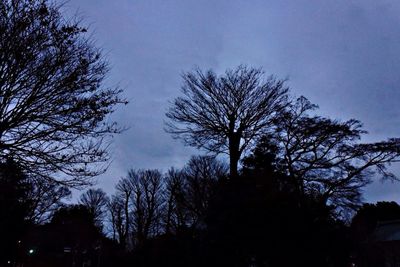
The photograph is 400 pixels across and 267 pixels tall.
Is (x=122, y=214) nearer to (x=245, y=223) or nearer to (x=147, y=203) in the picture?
(x=147, y=203)

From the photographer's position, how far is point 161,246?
1047 inches

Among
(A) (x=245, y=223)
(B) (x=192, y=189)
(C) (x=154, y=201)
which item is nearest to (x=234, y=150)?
(A) (x=245, y=223)

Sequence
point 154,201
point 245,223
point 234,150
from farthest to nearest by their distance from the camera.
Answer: point 154,201, point 234,150, point 245,223

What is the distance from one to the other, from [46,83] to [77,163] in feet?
6.27

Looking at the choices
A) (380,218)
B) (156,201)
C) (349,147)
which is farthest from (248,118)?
(380,218)

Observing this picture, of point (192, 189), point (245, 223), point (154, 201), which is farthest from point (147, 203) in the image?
point (245, 223)

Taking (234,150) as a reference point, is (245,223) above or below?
below

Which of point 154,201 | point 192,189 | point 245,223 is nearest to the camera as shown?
point 245,223

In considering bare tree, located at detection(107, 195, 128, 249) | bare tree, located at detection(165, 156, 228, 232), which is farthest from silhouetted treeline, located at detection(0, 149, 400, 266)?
bare tree, located at detection(107, 195, 128, 249)

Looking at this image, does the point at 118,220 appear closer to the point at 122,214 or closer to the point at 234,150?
the point at 122,214

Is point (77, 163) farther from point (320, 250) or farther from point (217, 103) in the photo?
point (217, 103)

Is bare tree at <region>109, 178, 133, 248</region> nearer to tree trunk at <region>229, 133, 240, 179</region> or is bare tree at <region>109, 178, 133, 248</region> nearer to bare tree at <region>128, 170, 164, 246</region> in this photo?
bare tree at <region>128, 170, 164, 246</region>

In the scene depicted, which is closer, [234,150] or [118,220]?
[234,150]

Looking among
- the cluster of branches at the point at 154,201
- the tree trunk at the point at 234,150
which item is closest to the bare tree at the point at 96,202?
the cluster of branches at the point at 154,201
